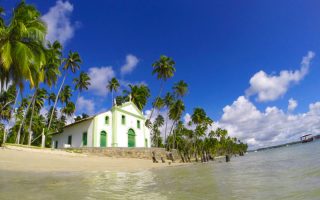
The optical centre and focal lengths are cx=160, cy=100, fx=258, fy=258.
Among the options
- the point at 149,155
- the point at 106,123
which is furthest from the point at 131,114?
the point at 149,155

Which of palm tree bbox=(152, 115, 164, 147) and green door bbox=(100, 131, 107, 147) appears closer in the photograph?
green door bbox=(100, 131, 107, 147)

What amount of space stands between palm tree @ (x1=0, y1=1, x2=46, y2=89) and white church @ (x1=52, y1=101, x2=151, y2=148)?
1676 centimetres

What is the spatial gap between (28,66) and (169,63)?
38.0m

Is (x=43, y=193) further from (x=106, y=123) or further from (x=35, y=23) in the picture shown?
(x=106, y=123)

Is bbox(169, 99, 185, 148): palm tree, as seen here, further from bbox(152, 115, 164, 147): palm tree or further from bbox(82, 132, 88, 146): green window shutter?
bbox(82, 132, 88, 146): green window shutter

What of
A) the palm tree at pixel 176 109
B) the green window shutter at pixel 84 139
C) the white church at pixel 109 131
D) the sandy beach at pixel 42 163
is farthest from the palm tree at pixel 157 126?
the sandy beach at pixel 42 163

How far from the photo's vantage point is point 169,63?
52.5 meters

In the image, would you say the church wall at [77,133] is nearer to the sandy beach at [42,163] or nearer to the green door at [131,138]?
the green door at [131,138]

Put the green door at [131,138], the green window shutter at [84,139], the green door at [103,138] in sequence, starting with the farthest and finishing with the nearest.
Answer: the green door at [131,138], the green window shutter at [84,139], the green door at [103,138]

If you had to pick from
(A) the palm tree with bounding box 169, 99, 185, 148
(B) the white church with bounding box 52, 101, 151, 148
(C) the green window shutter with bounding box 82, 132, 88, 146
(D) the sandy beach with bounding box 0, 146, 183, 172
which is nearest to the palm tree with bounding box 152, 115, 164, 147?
(A) the palm tree with bounding box 169, 99, 185, 148

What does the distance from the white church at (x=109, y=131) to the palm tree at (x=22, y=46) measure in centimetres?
1676

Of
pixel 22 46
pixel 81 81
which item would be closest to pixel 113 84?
pixel 81 81

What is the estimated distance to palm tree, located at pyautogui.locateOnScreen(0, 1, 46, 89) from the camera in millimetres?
15571

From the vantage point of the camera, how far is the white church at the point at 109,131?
3425 cm
